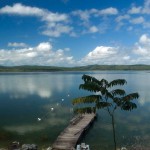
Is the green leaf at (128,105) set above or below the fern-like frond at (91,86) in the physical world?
below

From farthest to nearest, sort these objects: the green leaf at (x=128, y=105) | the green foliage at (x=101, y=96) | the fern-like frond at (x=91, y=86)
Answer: the green leaf at (x=128, y=105)
the fern-like frond at (x=91, y=86)
the green foliage at (x=101, y=96)

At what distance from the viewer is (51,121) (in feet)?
185

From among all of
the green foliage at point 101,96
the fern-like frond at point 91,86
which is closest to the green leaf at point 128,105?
the green foliage at point 101,96

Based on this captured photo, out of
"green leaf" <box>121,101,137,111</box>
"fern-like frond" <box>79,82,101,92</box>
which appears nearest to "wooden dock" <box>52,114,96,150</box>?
"green leaf" <box>121,101,137,111</box>

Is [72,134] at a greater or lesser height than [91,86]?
lesser

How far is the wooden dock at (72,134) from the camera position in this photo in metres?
37.4

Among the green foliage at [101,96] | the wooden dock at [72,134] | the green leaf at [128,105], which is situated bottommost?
the wooden dock at [72,134]

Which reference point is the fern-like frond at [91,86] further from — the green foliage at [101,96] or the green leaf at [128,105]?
the green leaf at [128,105]

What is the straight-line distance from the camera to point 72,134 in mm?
42562

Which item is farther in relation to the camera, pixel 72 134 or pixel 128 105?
pixel 72 134

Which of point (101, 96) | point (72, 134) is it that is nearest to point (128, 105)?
point (101, 96)

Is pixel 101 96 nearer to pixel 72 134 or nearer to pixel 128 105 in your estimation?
pixel 128 105

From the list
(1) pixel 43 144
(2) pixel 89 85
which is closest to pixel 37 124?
(1) pixel 43 144

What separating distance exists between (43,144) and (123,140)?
12901mm
